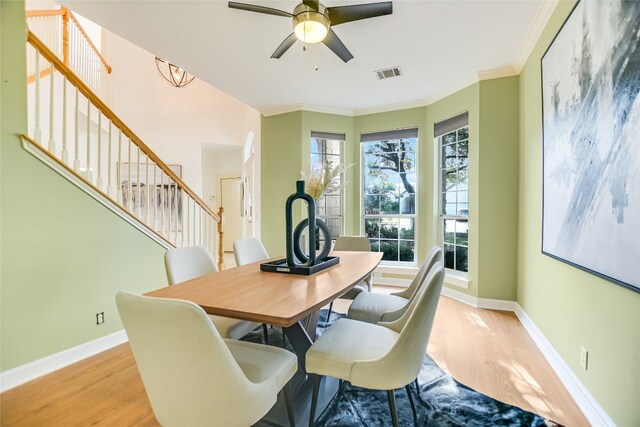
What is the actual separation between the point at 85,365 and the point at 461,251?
13.1 feet

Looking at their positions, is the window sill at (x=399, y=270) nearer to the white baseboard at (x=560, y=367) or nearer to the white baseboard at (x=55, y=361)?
the white baseboard at (x=560, y=367)

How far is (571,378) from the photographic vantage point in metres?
1.80

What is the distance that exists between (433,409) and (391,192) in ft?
10.5

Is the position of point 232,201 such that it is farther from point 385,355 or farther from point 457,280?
point 385,355

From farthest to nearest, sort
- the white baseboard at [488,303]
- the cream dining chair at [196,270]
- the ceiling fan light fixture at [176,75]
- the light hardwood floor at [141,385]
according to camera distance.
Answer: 1. the ceiling fan light fixture at [176,75]
2. the white baseboard at [488,303]
3. the cream dining chair at [196,270]
4. the light hardwood floor at [141,385]

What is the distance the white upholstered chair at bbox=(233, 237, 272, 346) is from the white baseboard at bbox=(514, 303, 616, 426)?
2.03 metres

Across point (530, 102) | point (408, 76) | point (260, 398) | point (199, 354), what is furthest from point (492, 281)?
point (199, 354)

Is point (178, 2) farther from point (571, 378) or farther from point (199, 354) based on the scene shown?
point (571, 378)

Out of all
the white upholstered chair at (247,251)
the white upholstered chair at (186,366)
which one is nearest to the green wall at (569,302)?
the white upholstered chair at (186,366)

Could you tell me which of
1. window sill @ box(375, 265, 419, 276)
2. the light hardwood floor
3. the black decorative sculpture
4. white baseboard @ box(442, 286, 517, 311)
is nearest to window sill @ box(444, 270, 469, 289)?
white baseboard @ box(442, 286, 517, 311)

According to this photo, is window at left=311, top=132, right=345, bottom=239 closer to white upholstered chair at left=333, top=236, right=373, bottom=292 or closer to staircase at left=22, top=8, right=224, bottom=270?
white upholstered chair at left=333, top=236, right=373, bottom=292

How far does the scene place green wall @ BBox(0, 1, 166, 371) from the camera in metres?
1.86

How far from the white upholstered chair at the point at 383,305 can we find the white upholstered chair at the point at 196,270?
73cm

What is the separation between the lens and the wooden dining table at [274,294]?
44.8 inches
